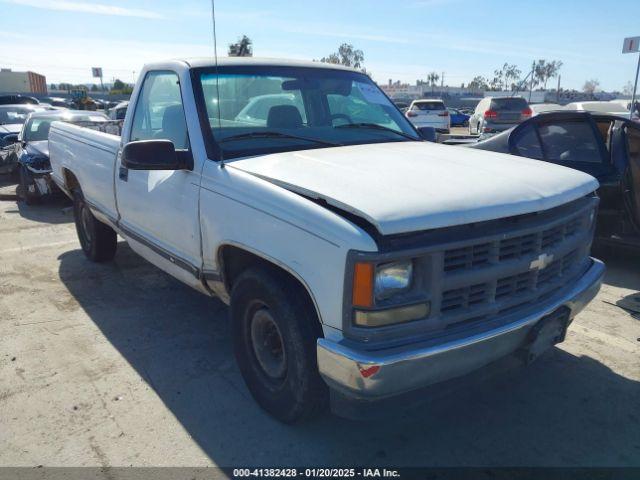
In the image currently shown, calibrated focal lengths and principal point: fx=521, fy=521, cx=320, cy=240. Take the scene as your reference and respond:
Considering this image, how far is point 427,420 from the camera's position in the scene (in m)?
2.99

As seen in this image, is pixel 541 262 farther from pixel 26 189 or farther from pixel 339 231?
pixel 26 189

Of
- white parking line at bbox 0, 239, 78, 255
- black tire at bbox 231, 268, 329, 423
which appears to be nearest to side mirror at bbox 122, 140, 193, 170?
black tire at bbox 231, 268, 329, 423

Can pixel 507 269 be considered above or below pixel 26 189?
above

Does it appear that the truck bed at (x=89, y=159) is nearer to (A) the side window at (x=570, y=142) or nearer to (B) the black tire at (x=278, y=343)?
(B) the black tire at (x=278, y=343)

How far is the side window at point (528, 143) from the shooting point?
5934 millimetres

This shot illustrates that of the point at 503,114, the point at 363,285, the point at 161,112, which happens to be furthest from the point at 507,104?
the point at 363,285

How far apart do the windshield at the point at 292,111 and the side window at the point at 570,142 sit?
97.3 inches

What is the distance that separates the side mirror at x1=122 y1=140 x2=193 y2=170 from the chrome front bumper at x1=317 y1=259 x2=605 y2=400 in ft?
4.91

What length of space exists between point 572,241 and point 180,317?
306 cm

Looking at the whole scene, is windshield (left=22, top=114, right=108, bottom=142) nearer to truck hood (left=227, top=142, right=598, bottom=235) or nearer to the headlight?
truck hood (left=227, top=142, right=598, bottom=235)

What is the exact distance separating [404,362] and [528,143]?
4680 millimetres

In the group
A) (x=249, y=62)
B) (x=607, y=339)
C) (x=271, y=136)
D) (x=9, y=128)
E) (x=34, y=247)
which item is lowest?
(x=34, y=247)

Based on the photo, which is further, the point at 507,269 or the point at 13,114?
the point at 13,114

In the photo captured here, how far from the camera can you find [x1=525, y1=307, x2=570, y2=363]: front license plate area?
2629 mm
